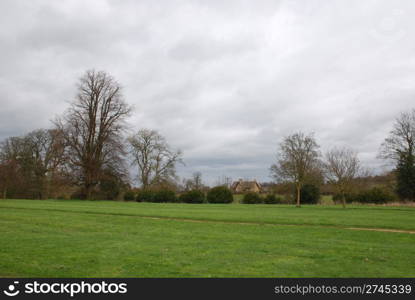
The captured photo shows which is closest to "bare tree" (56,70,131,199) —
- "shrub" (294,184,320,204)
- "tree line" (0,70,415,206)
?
"tree line" (0,70,415,206)

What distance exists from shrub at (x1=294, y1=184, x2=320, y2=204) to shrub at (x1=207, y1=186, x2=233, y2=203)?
11.4 metres

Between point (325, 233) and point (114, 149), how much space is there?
4256 centimetres

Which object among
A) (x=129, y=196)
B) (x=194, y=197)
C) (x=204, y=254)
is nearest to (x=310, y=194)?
(x=194, y=197)

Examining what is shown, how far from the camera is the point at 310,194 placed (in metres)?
48.5

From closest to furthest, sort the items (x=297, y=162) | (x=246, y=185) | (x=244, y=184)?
1. (x=297, y=162)
2. (x=246, y=185)
3. (x=244, y=184)

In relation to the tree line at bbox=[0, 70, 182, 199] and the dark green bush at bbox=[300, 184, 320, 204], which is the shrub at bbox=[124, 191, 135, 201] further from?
the dark green bush at bbox=[300, 184, 320, 204]

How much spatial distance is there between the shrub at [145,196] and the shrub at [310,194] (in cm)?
2436

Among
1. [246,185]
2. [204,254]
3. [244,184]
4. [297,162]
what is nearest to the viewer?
[204,254]

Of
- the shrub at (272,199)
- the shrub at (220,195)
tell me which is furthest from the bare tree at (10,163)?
the shrub at (272,199)

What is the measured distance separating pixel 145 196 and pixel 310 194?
26.7 m

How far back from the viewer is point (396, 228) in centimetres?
1647

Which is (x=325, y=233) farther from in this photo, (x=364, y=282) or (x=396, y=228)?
(x=364, y=282)

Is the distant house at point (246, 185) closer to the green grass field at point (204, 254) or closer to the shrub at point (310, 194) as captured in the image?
the shrub at point (310, 194)

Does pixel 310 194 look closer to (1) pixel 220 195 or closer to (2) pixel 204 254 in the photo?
(1) pixel 220 195
